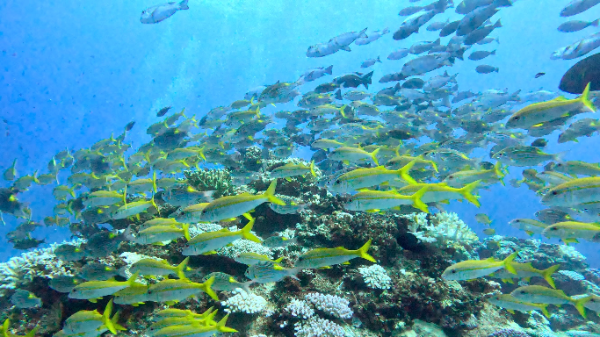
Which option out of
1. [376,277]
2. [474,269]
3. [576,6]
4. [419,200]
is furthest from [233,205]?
[576,6]

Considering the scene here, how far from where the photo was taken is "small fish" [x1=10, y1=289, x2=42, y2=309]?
4230 millimetres

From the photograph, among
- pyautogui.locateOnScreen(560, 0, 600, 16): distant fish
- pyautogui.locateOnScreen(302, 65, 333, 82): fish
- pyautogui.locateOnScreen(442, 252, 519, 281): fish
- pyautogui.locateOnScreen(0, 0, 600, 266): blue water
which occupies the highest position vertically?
pyautogui.locateOnScreen(0, 0, 600, 266): blue water

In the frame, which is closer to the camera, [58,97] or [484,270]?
[484,270]

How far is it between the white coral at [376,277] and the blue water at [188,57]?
4592 cm

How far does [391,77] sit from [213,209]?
9584 mm

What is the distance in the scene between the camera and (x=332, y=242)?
5.96 meters

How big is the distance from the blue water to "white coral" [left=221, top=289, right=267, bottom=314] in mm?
44605

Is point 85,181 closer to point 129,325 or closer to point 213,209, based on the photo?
point 129,325

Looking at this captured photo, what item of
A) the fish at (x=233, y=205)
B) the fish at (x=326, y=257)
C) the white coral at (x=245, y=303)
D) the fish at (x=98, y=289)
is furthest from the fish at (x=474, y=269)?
the fish at (x=98, y=289)

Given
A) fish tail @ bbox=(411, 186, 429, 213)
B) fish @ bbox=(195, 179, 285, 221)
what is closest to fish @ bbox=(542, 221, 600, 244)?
fish tail @ bbox=(411, 186, 429, 213)

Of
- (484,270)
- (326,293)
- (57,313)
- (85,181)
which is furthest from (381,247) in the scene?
(85,181)

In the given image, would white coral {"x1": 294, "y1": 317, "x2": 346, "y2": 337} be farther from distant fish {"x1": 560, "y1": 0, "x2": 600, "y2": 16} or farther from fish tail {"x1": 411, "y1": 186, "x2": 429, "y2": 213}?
distant fish {"x1": 560, "y1": 0, "x2": 600, "y2": 16}

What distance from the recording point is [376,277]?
5.13 meters

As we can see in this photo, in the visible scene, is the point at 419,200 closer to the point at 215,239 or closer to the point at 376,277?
the point at 376,277
